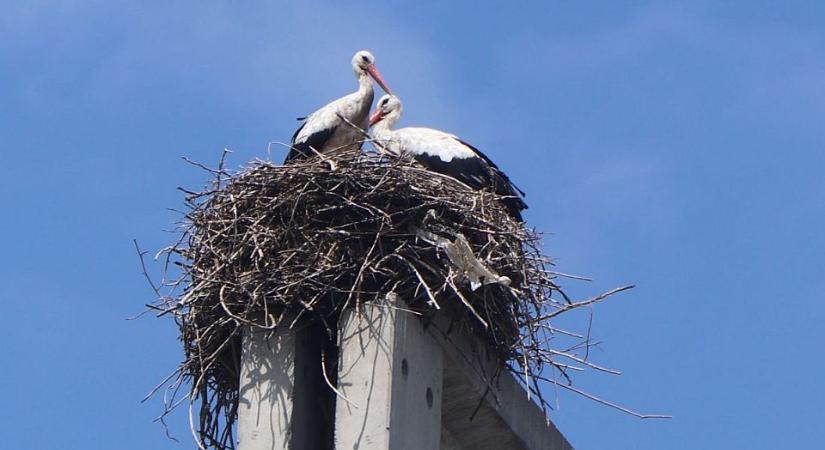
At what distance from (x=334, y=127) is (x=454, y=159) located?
142 cm

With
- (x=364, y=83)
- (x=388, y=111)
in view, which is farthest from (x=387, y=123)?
(x=364, y=83)

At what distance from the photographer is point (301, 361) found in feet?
36.3

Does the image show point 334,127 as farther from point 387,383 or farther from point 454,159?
point 387,383

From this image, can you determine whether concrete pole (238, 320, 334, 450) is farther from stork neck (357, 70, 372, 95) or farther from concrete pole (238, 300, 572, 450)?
stork neck (357, 70, 372, 95)

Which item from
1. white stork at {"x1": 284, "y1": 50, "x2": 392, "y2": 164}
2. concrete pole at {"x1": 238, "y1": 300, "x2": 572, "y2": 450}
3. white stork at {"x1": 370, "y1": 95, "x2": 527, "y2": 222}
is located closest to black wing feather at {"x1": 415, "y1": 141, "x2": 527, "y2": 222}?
white stork at {"x1": 370, "y1": 95, "x2": 527, "y2": 222}

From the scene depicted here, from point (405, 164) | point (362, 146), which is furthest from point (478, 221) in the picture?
point (362, 146)

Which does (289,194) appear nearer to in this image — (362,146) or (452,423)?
(452,423)

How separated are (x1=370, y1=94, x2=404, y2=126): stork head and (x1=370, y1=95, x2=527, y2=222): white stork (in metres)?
0.95

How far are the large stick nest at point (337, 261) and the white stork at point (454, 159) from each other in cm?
131

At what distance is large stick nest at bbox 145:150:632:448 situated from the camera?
1120 cm

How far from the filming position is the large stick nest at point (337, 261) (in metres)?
11.2

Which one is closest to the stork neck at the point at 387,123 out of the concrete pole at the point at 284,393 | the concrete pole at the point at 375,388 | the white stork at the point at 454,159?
the white stork at the point at 454,159

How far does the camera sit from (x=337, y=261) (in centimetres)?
1134

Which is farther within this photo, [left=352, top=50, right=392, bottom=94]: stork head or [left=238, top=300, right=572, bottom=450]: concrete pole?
[left=352, top=50, right=392, bottom=94]: stork head
